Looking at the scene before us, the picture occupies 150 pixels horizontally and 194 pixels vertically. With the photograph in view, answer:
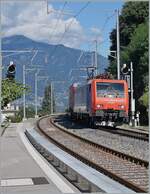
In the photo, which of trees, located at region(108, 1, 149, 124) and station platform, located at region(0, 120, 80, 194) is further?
trees, located at region(108, 1, 149, 124)

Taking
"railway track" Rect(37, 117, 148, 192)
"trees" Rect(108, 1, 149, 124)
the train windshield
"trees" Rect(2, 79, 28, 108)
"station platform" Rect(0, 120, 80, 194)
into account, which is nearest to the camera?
"station platform" Rect(0, 120, 80, 194)

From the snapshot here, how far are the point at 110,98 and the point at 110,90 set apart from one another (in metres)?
0.47

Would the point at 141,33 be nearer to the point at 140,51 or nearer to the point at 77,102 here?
the point at 140,51

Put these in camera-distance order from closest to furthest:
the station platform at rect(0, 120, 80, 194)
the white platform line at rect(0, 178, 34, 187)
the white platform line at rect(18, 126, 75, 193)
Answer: the station platform at rect(0, 120, 80, 194)
the white platform line at rect(18, 126, 75, 193)
the white platform line at rect(0, 178, 34, 187)

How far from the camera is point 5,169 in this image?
42.0 feet

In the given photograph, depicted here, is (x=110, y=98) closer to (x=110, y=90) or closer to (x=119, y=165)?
(x=110, y=90)

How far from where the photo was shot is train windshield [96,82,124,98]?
102 ft

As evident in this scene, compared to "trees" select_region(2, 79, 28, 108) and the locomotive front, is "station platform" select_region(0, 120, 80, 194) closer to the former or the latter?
the locomotive front

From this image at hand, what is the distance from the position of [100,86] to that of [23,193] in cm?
2235

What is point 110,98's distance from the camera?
31516 millimetres

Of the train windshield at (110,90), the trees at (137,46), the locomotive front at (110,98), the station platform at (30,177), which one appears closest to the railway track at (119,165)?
the station platform at (30,177)

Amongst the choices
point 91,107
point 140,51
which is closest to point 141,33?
point 140,51

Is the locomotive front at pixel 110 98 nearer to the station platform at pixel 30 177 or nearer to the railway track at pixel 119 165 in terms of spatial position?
the railway track at pixel 119 165

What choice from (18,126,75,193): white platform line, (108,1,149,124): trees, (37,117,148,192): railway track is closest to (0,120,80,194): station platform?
(18,126,75,193): white platform line
